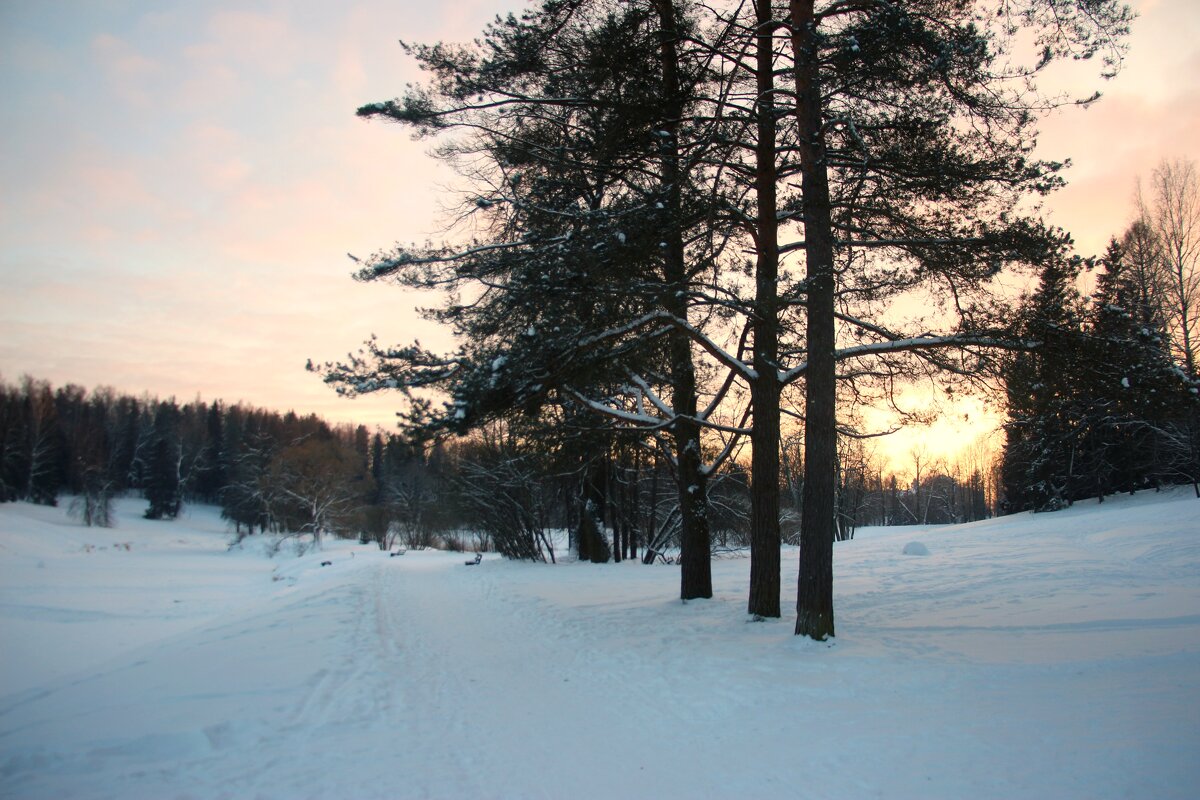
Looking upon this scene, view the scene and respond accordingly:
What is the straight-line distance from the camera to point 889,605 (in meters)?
9.22

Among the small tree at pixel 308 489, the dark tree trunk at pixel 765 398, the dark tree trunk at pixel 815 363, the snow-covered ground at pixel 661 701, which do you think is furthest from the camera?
the small tree at pixel 308 489

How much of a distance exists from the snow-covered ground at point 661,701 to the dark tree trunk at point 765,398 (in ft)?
2.04

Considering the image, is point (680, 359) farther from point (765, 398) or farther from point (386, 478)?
point (386, 478)

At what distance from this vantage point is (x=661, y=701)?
5582 millimetres

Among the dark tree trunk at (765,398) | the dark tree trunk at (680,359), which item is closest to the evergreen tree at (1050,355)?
the dark tree trunk at (765,398)

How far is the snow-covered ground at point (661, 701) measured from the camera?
3838mm

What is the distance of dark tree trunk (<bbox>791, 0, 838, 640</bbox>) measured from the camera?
7051 millimetres

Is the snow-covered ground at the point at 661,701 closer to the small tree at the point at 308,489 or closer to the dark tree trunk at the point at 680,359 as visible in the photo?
the dark tree trunk at the point at 680,359

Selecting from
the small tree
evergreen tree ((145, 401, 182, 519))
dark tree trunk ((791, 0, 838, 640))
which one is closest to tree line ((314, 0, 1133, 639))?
dark tree trunk ((791, 0, 838, 640))

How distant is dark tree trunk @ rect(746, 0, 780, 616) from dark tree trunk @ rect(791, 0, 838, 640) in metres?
0.95

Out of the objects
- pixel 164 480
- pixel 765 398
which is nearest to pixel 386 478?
pixel 164 480

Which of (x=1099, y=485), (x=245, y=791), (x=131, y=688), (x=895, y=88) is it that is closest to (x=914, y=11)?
(x=895, y=88)

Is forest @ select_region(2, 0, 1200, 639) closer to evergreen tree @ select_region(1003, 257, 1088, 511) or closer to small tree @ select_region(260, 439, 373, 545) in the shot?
evergreen tree @ select_region(1003, 257, 1088, 511)

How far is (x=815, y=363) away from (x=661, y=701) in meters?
4.20
